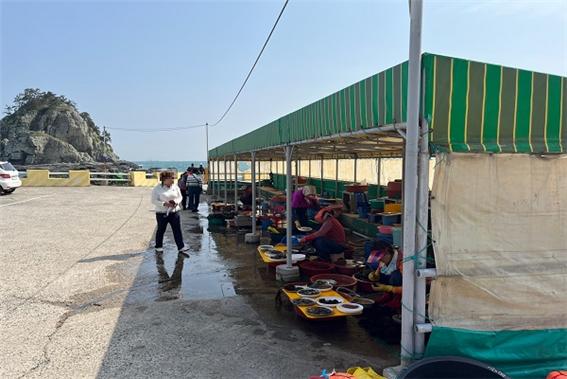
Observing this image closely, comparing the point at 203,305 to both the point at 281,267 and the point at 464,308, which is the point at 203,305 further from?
the point at 464,308

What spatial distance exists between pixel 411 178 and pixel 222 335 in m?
2.82

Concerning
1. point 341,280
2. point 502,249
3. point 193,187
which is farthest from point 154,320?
point 193,187

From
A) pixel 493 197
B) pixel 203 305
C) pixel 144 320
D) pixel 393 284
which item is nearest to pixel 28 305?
pixel 144 320

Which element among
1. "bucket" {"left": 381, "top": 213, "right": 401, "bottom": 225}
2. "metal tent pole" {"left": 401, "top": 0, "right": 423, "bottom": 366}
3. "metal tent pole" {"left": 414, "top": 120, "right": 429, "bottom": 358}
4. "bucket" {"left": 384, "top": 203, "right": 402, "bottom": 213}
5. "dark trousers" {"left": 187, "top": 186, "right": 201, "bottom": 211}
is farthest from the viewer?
"dark trousers" {"left": 187, "top": 186, "right": 201, "bottom": 211}

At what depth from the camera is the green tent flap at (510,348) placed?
3.15 metres

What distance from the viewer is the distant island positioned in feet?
170

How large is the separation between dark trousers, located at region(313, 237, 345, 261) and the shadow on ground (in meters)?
0.94

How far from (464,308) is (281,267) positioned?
148 inches

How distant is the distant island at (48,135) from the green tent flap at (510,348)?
4927cm

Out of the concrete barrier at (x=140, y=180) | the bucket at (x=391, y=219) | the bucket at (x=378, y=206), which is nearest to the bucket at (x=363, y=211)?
the bucket at (x=378, y=206)

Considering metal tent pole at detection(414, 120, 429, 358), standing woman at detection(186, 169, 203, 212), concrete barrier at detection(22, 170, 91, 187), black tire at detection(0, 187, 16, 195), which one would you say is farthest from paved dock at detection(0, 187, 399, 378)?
concrete barrier at detection(22, 170, 91, 187)

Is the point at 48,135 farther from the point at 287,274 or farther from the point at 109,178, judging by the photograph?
the point at 287,274

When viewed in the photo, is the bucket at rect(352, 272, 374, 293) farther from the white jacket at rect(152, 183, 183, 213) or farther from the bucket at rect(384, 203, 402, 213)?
the white jacket at rect(152, 183, 183, 213)

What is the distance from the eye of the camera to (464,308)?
3.20 m
